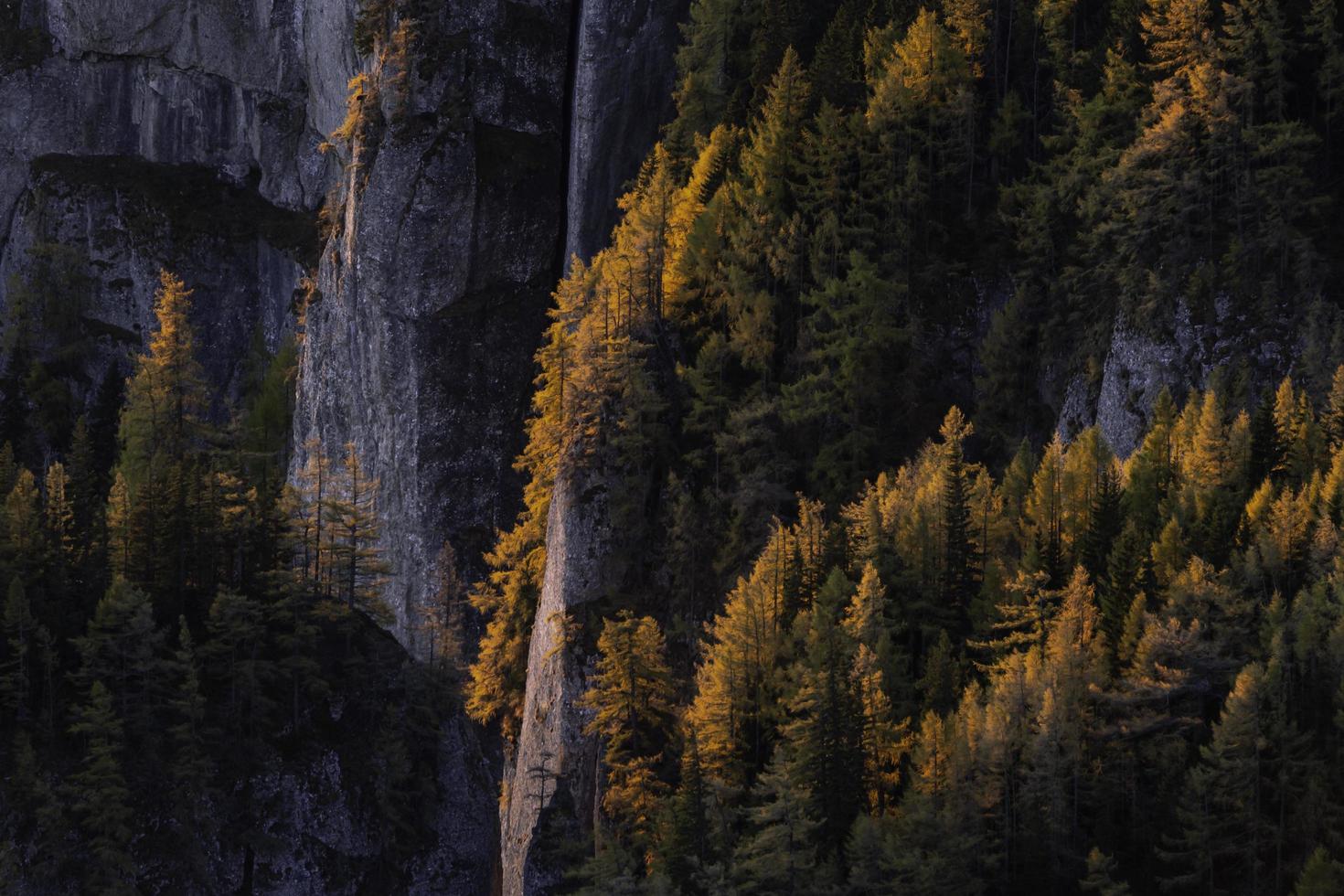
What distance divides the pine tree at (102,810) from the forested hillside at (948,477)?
44.6 ft

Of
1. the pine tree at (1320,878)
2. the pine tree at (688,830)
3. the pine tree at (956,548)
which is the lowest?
the pine tree at (1320,878)

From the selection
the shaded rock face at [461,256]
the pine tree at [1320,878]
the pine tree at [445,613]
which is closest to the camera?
the pine tree at [1320,878]

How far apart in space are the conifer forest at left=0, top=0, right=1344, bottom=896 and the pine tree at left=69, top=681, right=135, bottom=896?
0.61ft

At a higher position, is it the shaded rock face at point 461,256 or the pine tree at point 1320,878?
the shaded rock face at point 461,256

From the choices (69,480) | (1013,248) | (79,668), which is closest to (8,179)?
(69,480)

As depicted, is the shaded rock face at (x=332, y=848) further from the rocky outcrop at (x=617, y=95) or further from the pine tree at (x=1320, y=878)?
the pine tree at (x=1320, y=878)

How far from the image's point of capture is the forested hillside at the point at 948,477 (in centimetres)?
5259

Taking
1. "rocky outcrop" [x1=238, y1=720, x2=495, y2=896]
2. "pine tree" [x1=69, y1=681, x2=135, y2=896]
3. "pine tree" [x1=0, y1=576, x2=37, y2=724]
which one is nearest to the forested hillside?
"rocky outcrop" [x1=238, y1=720, x2=495, y2=896]

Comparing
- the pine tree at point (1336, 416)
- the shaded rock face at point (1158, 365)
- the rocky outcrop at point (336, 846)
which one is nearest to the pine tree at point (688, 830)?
the rocky outcrop at point (336, 846)

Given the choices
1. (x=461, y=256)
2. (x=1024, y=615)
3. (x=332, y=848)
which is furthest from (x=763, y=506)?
(x=461, y=256)

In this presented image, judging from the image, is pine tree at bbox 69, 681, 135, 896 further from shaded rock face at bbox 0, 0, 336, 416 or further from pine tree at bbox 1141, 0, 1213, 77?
shaded rock face at bbox 0, 0, 336, 416

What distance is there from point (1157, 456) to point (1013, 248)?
536 inches

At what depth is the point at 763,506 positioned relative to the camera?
69812 millimetres

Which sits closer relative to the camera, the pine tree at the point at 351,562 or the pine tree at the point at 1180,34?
the pine tree at the point at 1180,34
